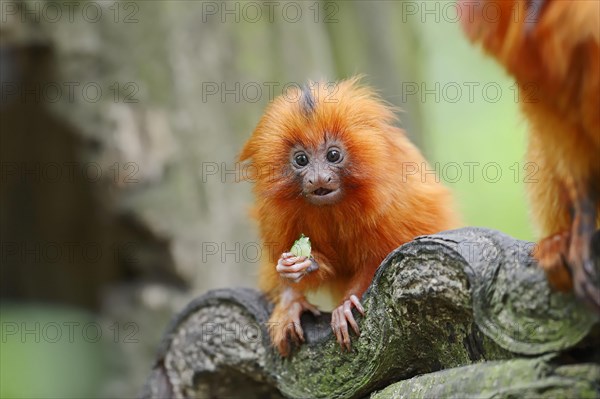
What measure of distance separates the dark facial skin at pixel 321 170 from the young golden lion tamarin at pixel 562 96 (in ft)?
4.24

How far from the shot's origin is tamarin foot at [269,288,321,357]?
12.7 ft

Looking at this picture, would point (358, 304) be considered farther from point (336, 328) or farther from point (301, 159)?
point (301, 159)

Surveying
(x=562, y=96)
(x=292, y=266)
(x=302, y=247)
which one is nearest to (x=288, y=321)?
(x=292, y=266)

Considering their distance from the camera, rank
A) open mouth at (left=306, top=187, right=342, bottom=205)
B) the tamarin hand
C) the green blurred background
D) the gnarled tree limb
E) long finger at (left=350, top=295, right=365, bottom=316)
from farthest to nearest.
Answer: the green blurred background → open mouth at (left=306, top=187, right=342, bottom=205) → the tamarin hand → long finger at (left=350, top=295, right=365, bottom=316) → the gnarled tree limb

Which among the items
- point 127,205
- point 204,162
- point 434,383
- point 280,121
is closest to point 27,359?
point 127,205

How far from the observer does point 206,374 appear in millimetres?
4223

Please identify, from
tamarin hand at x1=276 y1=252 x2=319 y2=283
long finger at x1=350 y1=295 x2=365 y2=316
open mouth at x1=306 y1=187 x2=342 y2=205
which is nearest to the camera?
long finger at x1=350 y1=295 x2=365 y2=316

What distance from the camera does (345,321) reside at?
358 cm

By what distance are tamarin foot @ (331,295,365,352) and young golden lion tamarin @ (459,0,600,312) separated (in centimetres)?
101

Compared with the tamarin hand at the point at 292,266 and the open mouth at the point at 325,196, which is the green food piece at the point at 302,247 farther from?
the open mouth at the point at 325,196

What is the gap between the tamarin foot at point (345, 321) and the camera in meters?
3.56

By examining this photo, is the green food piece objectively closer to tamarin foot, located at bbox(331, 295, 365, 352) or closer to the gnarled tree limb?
the gnarled tree limb

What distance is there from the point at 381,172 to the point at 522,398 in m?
1.73

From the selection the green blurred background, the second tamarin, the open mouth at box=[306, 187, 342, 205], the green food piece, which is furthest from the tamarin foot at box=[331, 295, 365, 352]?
the green blurred background
